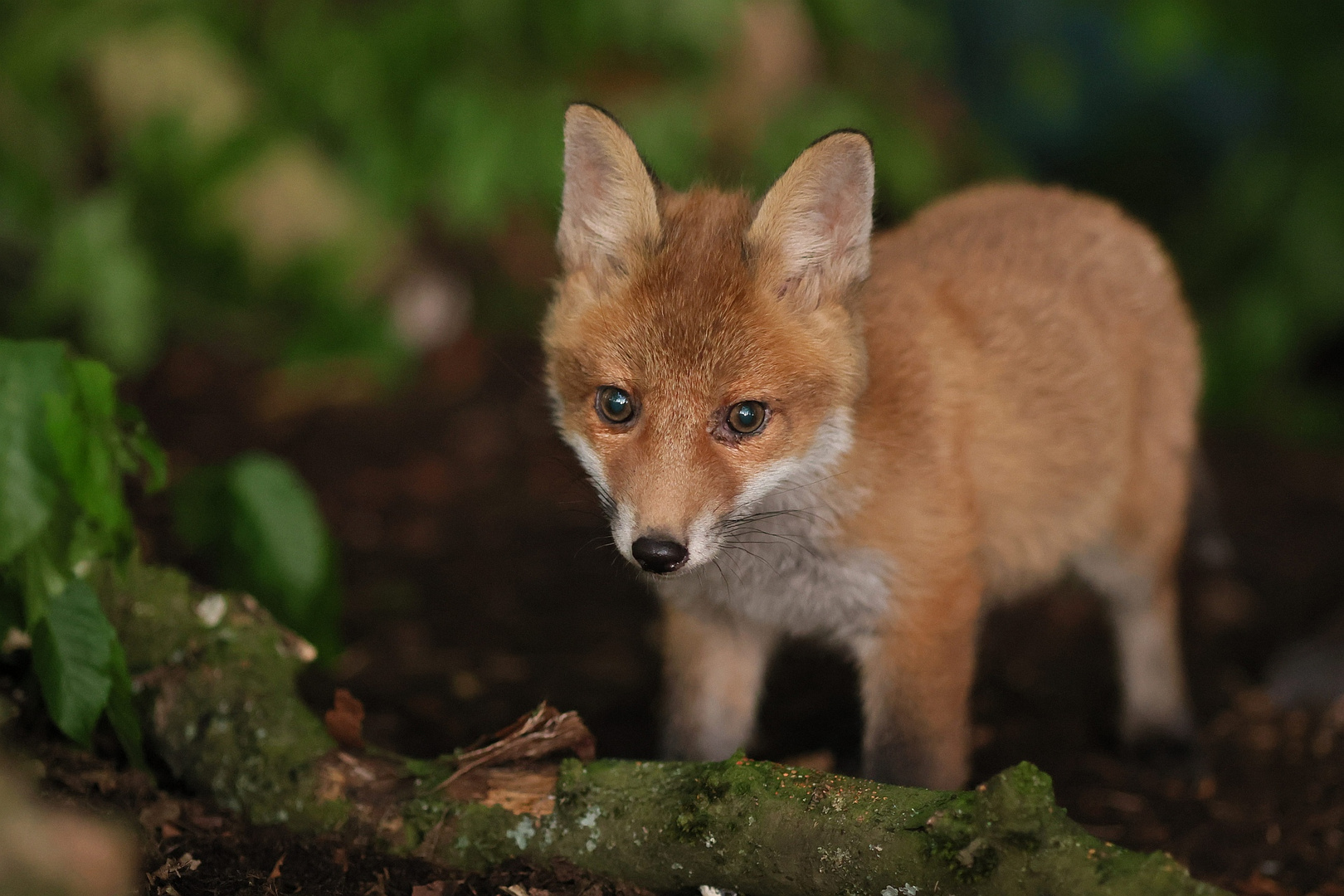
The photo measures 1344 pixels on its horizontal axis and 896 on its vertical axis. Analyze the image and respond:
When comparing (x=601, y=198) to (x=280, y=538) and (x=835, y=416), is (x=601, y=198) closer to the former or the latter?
(x=835, y=416)

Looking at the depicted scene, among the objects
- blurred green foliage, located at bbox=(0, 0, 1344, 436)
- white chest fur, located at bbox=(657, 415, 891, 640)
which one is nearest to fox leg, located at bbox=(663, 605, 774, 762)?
white chest fur, located at bbox=(657, 415, 891, 640)

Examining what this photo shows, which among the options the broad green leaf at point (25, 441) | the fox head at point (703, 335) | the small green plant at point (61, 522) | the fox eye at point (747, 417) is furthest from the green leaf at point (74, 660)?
the fox eye at point (747, 417)

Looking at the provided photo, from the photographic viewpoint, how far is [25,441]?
2568 mm

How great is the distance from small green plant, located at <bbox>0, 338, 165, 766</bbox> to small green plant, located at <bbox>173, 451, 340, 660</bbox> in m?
0.80

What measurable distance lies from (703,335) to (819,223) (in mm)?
439

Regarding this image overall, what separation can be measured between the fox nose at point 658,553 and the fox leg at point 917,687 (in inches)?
30.5

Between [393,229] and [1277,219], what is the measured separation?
491 cm

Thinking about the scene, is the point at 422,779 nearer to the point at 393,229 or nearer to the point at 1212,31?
the point at 393,229

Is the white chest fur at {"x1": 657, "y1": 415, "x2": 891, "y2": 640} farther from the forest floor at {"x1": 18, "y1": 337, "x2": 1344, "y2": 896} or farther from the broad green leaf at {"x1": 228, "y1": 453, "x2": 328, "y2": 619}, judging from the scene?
the broad green leaf at {"x1": 228, "y1": 453, "x2": 328, "y2": 619}

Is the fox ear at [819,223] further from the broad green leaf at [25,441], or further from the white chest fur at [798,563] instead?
the broad green leaf at [25,441]

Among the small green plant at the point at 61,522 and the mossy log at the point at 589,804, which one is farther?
the small green plant at the point at 61,522

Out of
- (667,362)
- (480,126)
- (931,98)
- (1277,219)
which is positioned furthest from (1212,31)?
(667,362)

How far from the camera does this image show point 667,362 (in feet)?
9.21

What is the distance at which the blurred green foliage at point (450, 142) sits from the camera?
593cm
